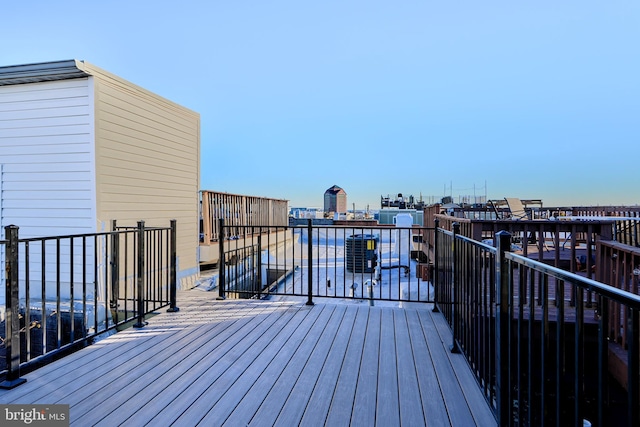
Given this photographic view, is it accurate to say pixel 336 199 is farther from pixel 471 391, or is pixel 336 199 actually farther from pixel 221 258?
pixel 471 391

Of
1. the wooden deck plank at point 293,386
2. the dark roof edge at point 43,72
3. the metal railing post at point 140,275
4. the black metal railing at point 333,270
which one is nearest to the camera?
the wooden deck plank at point 293,386

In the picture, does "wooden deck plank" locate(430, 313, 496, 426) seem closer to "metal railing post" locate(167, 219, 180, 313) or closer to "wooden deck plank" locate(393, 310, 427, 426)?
"wooden deck plank" locate(393, 310, 427, 426)

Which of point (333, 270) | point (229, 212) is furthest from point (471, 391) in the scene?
point (333, 270)

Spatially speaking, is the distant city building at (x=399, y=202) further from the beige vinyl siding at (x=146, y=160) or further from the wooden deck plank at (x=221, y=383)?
the wooden deck plank at (x=221, y=383)

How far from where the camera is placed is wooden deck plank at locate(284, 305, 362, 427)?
1.80m

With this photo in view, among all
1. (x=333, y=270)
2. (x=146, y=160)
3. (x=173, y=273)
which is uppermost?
(x=146, y=160)

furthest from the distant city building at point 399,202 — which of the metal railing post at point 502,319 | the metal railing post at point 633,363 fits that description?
the metal railing post at point 633,363

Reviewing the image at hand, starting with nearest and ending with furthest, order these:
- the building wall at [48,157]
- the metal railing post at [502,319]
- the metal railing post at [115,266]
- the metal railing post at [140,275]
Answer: the metal railing post at [502,319] → the metal railing post at [140,275] → the metal railing post at [115,266] → the building wall at [48,157]

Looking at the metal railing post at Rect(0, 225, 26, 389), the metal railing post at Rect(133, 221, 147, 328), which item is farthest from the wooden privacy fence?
the metal railing post at Rect(0, 225, 26, 389)

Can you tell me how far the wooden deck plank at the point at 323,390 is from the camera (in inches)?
70.8

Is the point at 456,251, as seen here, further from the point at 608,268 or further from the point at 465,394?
the point at 608,268

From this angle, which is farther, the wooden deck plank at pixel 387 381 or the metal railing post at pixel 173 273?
the metal railing post at pixel 173 273

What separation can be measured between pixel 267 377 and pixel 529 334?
1638 millimetres

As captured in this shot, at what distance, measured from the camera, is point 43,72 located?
5086mm
